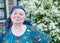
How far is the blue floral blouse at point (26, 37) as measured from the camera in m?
3.49

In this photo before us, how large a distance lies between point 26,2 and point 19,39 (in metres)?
→ 2.23

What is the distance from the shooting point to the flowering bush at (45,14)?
5477mm

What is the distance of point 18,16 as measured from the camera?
11.3ft

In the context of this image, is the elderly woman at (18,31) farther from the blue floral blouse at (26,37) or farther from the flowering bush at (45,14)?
the flowering bush at (45,14)

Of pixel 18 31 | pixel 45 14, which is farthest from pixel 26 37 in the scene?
pixel 45 14

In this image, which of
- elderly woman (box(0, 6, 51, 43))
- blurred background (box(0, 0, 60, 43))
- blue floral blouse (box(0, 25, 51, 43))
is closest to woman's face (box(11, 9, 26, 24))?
elderly woman (box(0, 6, 51, 43))

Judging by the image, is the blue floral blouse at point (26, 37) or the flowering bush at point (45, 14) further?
the flowering bush at point (45, 14)

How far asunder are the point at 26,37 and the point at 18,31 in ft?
0.46

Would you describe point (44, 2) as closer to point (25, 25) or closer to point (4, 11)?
point (4, 11)

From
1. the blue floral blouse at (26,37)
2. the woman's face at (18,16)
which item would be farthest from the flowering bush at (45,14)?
the woman's face at (18,16)

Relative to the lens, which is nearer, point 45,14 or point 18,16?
point 18,16

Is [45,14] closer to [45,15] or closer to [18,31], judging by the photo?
[45,15]

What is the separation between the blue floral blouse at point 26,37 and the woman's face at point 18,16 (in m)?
0.19

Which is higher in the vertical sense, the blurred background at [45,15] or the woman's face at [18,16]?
the woman's face at [18,16]
